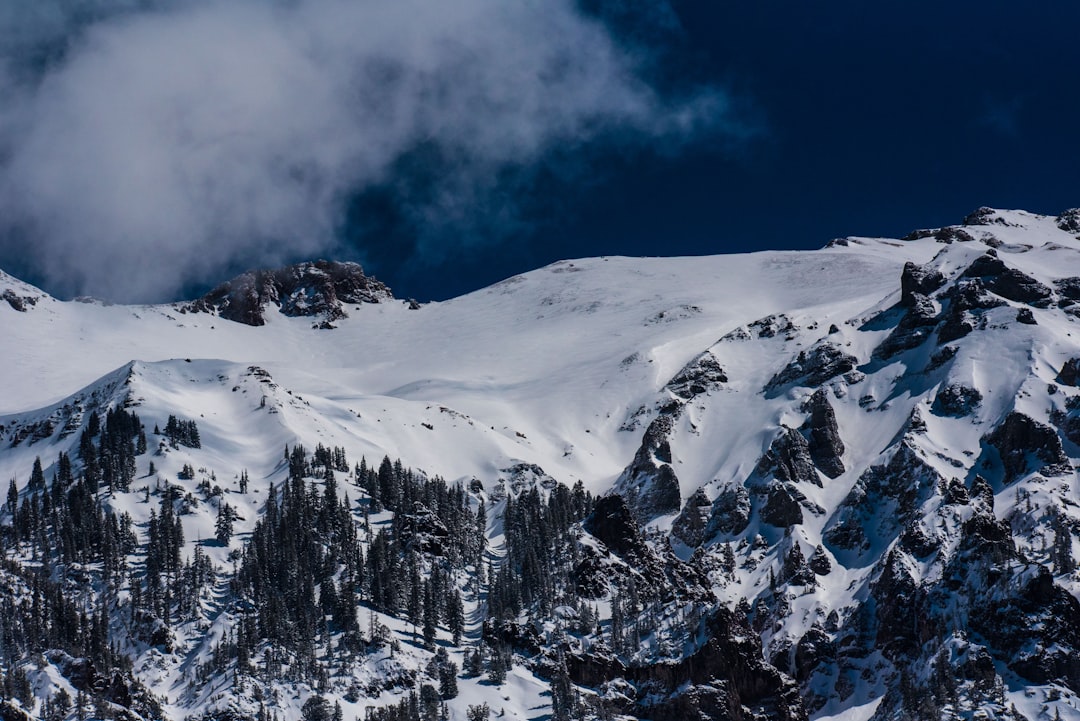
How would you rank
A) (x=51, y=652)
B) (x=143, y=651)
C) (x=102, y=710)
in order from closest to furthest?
(x=102, y=710)
(x=51, y=652)
(x=143, y=651)

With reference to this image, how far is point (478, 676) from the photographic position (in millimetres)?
196875

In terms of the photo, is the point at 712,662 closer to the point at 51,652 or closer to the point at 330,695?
the point at 330,695

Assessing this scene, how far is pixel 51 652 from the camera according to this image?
18662cm

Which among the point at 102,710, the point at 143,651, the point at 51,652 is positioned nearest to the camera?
the point at 102,710

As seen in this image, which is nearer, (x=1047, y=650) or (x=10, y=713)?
(x=10, y=713)

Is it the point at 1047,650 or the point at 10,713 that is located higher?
the point at 10,713

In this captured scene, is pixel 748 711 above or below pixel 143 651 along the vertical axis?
below

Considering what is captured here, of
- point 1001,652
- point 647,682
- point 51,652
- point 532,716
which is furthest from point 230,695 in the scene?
point 1001,652

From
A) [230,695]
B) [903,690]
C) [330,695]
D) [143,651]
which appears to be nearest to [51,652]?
[143,651]

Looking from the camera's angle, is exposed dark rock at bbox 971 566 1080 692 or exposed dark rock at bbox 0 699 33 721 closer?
exposed dark rock at bbox 0 699 33 721

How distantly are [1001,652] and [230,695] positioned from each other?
11628cm

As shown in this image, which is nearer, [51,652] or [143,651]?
[51,652]

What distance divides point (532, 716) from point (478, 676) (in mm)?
13081

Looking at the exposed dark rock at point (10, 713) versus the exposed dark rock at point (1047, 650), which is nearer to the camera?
the exposed dark rock at point (10, 713)
